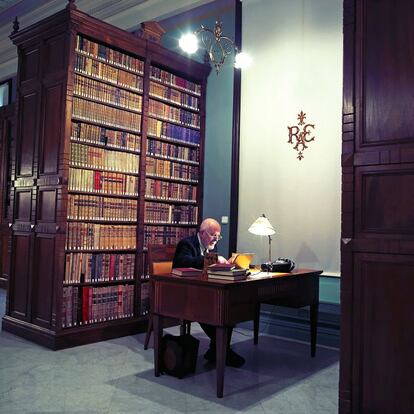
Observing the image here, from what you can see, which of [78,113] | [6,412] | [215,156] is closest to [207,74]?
[215,156]

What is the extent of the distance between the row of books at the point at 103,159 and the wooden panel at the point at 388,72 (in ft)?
9.67

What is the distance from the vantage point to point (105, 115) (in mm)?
4859

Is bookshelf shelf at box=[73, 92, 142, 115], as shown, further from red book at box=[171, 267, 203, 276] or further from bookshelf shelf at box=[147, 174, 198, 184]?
red book at box=[171, 267, 203, 276]

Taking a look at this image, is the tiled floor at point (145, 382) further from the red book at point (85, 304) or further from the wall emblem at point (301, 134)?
the wall emblem at point (301, 134)

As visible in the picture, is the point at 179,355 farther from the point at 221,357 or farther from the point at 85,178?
the point at 85,178

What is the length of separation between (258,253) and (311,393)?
2.11 meters

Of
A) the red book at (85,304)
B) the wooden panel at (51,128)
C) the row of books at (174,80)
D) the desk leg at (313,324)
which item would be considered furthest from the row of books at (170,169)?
the desk leg at (313,324)

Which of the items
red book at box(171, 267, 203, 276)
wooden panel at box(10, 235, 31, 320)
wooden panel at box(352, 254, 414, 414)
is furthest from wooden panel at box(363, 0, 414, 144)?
wooden panel at box(10, 235, 31, 320)

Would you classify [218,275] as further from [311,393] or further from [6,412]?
[6,412]

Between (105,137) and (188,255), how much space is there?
64.9 inches

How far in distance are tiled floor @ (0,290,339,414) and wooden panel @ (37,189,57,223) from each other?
1.22 metres

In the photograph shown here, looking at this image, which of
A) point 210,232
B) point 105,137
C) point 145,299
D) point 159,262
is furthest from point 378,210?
point 145,299

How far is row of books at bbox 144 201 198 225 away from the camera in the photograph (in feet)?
17.5

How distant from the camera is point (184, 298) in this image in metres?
3.47
